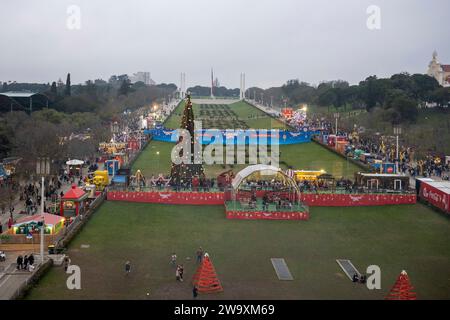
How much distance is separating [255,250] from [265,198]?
7.94m

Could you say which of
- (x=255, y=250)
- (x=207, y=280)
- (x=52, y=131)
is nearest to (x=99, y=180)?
(x=52, y=131)

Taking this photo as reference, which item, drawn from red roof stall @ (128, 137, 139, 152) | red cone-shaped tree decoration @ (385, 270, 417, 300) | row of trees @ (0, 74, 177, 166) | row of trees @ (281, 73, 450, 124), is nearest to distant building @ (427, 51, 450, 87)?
row of trees @ (281, 73, 450, 124)

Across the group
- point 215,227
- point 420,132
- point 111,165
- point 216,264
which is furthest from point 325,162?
point 216,264

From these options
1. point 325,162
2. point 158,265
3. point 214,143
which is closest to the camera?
point 158,265

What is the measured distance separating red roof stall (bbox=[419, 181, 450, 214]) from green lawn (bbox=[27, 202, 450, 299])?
0.69 meters

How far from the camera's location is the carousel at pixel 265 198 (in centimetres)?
3030

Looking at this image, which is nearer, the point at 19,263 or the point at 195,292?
the point at 195,292

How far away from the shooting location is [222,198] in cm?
3369

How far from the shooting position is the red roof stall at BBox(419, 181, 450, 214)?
101ft

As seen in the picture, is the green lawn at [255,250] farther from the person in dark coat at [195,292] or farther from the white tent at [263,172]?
the white tent at [263,172]

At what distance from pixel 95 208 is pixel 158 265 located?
10.3m

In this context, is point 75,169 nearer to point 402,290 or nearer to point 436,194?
point 436,194

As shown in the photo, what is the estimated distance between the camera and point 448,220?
29719 millimetres
